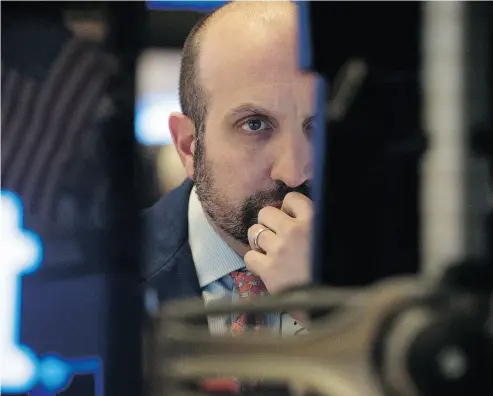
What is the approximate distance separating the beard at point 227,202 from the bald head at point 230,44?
2.2 inches

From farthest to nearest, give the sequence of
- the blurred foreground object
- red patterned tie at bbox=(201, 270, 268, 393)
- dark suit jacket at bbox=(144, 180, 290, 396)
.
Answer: dark suit jacket at bbox=(144, 180, 290, 396) → red patterned tie at bbox=(201, 270, 268, 393) → the blurred foreground object

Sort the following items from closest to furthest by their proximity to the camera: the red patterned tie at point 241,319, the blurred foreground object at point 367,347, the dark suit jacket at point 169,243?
the blurred foreground object at point 367,347, the red patterned tie at point 241,319, the dark suit jacket at point 169,243

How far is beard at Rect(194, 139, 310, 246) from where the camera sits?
89 centimetres

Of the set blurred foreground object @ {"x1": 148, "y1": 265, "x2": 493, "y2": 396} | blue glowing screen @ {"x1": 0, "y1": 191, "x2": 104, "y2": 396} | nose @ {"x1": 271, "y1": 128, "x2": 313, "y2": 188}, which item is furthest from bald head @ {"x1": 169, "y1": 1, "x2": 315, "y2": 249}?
blue glowing screen @ {"x1": 0, "y1": 191, "x2": 104, "y2": 396}

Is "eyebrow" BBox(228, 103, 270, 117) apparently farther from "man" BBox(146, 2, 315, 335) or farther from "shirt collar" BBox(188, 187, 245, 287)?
"shirt collar" BBox(188, 187, 245, 287)

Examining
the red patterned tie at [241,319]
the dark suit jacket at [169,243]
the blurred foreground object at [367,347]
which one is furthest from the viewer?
the dark suit jacket at [169,243]

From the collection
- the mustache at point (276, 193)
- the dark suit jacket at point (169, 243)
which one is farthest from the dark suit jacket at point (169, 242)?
the mustache at point (276, 193)

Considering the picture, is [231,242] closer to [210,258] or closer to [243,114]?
[210,258]

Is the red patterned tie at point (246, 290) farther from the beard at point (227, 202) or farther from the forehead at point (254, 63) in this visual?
the forehead at point (254, 63)

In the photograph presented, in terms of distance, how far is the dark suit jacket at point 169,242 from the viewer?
921mm

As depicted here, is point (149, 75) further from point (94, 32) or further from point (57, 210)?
point (57, 210)

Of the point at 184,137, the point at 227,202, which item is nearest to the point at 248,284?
the point at 227,202

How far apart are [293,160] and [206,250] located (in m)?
0.17

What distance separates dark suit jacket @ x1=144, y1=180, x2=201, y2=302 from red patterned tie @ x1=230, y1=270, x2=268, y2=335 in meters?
0.07
